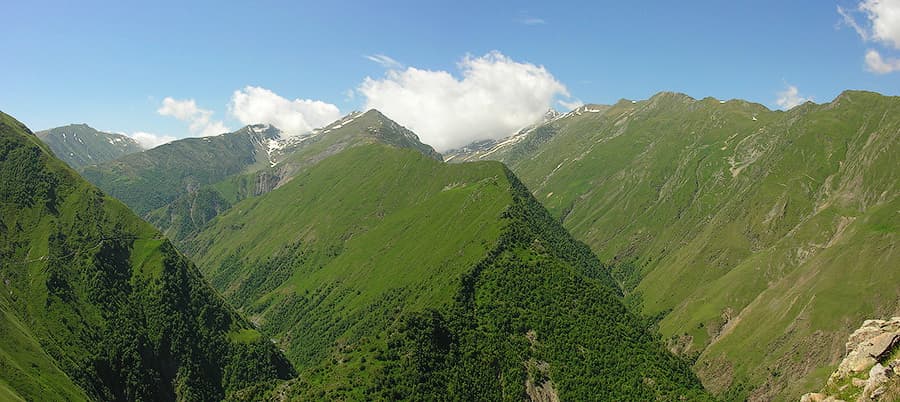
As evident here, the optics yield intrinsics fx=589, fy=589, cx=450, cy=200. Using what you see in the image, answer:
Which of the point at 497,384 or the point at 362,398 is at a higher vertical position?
the point at 362,398

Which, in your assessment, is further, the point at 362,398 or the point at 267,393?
the point at 267,393

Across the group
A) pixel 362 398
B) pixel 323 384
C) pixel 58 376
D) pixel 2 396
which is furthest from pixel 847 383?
pixel 58 376

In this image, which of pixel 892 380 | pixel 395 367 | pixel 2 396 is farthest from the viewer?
pixel 395 367

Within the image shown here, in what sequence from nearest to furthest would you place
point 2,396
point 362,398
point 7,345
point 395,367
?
point 2,396 < point 362,398 < point 395,367 < point 7,345

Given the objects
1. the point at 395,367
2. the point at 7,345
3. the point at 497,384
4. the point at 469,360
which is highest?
the point at 7,345

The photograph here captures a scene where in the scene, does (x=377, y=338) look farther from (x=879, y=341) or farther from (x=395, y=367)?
(x=879, y=341)

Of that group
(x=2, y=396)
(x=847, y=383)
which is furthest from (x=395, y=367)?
(x=847, y=383)
